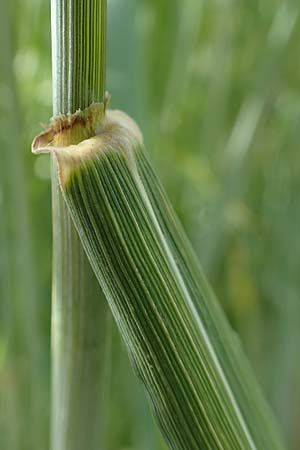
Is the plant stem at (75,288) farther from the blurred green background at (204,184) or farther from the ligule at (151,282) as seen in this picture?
the blurred green background at (204,184)

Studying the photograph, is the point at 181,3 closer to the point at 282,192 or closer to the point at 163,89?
the point at 163,89

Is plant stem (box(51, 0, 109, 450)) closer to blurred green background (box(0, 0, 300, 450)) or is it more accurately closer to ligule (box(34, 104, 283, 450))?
ligule (box(34, 104, 283, 450))

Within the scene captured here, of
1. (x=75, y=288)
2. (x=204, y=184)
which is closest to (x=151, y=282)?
(x=75, y=288)

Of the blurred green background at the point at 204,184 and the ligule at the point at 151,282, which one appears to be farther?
the blurred green background at the point at 204,184

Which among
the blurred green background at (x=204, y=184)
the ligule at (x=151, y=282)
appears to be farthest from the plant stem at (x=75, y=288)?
the blurred green background at (x=204, y=184)

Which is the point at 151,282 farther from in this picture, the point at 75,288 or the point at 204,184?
the point at 204,184

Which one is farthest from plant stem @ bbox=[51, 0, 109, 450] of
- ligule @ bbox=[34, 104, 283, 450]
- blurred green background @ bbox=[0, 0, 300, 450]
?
blurred green background @ bbox=[0, 0, 300, 450]

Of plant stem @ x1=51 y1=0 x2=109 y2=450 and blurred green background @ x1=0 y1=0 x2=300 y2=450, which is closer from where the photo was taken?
plant stem @ x1=51 y1=0 x2=109 y2=450
